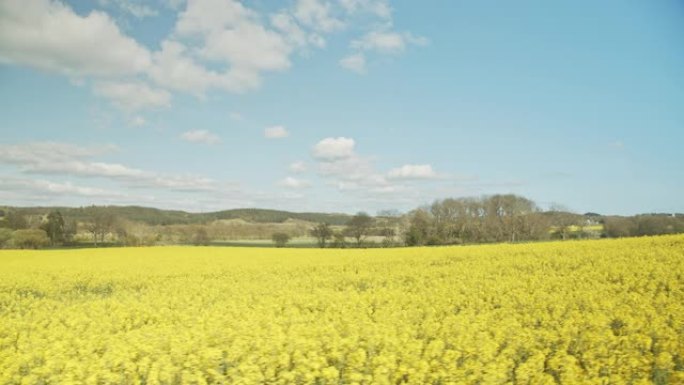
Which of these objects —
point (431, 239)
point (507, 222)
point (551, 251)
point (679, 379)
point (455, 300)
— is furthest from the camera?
point (507, 222)

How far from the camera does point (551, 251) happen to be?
2325 cm

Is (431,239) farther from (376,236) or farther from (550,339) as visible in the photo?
(550,339)

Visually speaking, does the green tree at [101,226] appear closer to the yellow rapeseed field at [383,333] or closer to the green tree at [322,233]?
the green tree at [322,233]

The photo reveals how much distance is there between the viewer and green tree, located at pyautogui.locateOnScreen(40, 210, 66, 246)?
81688 millimetres

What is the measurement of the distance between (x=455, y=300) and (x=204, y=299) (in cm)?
748

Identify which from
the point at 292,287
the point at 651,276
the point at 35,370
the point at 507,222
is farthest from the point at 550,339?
the point at 507,222

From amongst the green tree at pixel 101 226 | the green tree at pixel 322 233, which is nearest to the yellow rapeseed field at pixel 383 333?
the green tree at pixel 322 233

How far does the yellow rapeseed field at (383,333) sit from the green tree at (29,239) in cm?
5691

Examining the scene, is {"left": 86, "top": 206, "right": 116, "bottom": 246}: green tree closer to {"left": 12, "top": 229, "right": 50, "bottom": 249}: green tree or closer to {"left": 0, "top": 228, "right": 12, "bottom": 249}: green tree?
{"left": 12, "top": 229, "right": 50, "bottom": 249}: green tree

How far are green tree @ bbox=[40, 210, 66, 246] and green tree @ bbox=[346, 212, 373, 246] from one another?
49.5 metres

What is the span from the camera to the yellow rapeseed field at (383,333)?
6.50m

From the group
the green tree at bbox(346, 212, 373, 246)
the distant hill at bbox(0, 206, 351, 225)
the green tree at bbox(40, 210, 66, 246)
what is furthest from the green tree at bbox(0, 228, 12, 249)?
the distant hill at bbox(0, 206, 351, 225)

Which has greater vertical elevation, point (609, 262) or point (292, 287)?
point (609, 262)

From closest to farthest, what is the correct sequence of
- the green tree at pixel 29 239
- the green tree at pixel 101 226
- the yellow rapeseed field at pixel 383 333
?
the yellow rapeseed field at pixel 383 333
the green tree at pixel 29 239
the green tree at pixel 101 226
